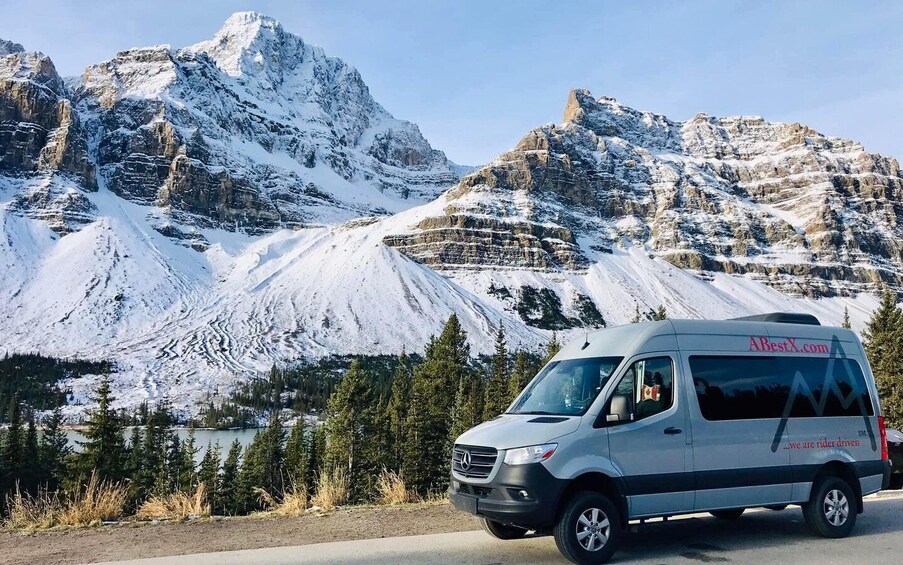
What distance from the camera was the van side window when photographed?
30.1 feet

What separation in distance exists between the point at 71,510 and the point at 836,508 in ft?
41.2

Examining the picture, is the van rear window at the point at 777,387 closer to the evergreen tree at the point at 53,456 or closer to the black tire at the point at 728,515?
the black tire at the point at 728,515

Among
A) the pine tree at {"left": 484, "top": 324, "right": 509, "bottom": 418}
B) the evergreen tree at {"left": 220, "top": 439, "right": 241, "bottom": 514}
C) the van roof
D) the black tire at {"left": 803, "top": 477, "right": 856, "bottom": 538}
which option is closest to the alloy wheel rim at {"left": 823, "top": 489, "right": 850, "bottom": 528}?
the black tire at {"left": 803, "top": 477, "right": 856, "bottom": 538}

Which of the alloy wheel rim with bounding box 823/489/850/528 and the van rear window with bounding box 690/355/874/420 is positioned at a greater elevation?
the van rear window with bounding box 690/355/874/420

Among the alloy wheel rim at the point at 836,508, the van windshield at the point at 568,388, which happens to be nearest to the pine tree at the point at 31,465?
the van windshield at the point at 568,388

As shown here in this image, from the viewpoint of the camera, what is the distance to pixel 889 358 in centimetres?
4028

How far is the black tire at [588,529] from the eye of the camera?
8398mm

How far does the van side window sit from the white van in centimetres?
2

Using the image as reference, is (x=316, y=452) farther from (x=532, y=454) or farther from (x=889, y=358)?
(x=532, y=454)

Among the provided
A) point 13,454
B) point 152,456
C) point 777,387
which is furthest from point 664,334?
point 152,456

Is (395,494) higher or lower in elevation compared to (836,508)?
lower

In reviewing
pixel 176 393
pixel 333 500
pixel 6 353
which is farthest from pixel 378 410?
pixel 6 353

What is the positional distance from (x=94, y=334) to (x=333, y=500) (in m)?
194

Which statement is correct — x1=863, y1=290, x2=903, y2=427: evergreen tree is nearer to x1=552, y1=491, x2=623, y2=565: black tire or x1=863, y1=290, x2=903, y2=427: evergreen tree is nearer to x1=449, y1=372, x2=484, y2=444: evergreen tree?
x1=449, y1=372, x2=484, y2=444: evergreen tree
